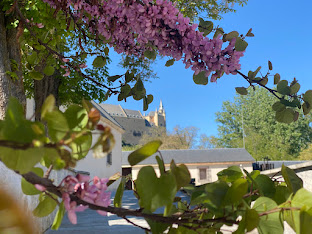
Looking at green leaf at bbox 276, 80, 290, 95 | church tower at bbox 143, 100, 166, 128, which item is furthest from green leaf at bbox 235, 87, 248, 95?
church tower at bbox 143, 100, 166, 128

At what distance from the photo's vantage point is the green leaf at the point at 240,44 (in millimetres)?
1062

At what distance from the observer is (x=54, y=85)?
9.47m

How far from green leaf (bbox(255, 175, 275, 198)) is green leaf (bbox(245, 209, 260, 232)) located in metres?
0.10

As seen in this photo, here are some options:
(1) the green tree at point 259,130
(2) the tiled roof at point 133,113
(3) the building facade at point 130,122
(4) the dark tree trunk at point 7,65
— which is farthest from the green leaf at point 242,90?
(2) the tiled roof at point 133,113

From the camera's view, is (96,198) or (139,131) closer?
(96,198)

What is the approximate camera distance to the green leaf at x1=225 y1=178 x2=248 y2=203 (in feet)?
1.30

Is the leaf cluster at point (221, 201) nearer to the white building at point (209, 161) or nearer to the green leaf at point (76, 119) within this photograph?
the green leaf at point (76, 119)

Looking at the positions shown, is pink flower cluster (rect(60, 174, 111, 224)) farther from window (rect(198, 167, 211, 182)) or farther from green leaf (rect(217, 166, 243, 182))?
window (rect(198, 167, 211, 182))

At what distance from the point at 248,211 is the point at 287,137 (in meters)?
41.5

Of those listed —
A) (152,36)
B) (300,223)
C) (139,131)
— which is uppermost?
(139,131)

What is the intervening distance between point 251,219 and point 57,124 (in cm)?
27

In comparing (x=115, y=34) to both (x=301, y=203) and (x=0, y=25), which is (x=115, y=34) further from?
(x=0, y=25)

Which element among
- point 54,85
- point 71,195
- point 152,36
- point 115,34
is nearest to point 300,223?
point 71,195

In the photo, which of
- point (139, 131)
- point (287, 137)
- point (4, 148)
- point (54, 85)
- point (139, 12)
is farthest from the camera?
point (139, 131)
